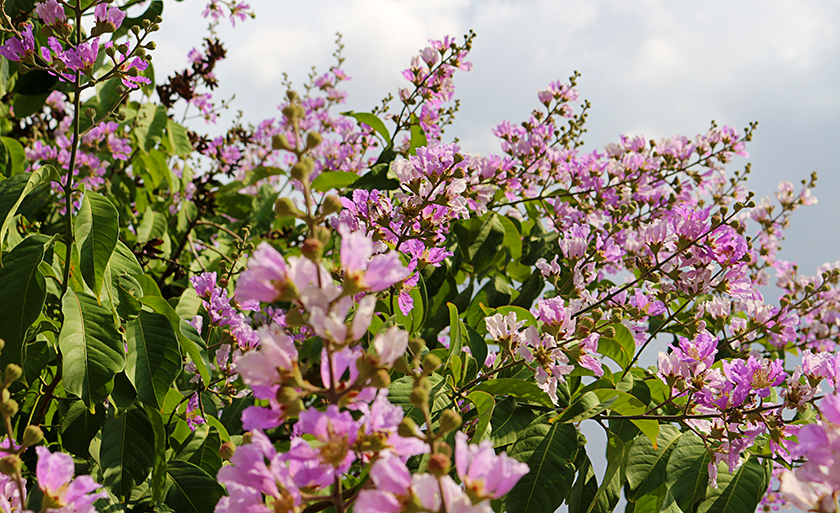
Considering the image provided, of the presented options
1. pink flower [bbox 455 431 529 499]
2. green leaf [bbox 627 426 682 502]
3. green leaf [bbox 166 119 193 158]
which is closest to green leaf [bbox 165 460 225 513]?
pink flower [bbox 455 431 529 499]

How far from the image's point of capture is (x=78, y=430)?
1.49 m

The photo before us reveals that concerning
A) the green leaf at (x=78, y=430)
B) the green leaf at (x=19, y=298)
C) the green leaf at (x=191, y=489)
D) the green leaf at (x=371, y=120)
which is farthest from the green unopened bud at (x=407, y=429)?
the green leaf at (x=371, y=120)

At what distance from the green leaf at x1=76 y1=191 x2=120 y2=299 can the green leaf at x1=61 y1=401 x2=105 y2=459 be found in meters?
0.34

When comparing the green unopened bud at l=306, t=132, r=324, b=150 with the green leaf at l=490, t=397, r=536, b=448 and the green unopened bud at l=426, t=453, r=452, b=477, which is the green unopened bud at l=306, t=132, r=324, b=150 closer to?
the green unopened bud at l=426, t=453, r=452, b=477

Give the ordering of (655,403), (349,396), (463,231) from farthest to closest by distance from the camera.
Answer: (463,231)
(655,403)
(349,396)

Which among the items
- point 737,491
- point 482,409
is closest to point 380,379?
point 482,409

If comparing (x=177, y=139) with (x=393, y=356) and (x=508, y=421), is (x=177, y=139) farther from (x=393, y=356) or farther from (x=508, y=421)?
(x=393, y=356)

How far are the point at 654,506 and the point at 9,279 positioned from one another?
1.88 m

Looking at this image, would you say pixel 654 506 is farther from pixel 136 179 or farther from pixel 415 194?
pixel 136 179

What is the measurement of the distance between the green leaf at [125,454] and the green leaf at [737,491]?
1.46m

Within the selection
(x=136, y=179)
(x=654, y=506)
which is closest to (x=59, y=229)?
(x=136, y=179)

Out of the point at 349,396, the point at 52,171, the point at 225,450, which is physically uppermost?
the point at 52,171

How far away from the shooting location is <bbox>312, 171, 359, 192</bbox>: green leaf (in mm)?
2445

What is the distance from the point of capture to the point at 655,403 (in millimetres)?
1857
